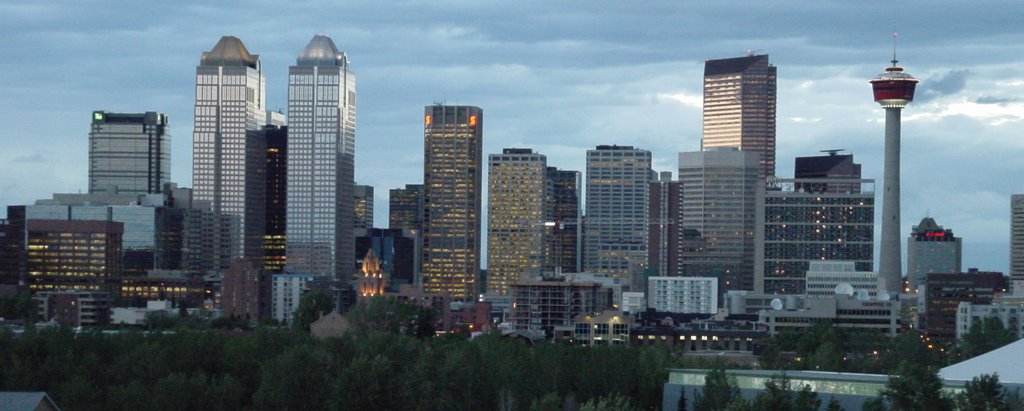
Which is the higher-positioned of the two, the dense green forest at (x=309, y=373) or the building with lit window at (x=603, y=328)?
the dense green forest at (x=309, y=373)

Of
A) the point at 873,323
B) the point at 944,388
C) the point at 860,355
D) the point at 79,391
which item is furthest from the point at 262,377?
the point at 873,323

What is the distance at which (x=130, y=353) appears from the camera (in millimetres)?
101938

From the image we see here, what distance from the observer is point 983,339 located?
490 feet

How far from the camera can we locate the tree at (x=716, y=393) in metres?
82.9

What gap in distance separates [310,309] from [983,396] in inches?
4502

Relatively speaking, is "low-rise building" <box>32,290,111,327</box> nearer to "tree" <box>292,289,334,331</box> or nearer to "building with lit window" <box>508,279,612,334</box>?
"tree" <box>292,289,334,331</box>

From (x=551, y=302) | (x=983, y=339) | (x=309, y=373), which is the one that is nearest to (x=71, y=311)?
(x=551, y=302)

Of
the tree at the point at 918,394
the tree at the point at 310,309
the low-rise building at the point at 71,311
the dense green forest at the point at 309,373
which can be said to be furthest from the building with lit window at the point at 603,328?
the tree at the point at 918,394

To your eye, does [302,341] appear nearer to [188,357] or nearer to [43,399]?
[188,357]

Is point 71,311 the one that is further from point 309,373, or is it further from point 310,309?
point 309,373

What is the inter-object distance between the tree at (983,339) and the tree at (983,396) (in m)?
64.4

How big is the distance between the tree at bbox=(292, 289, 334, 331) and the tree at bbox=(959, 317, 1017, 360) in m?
56.0

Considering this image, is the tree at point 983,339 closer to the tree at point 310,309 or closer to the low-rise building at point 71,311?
the tree at point 310,309

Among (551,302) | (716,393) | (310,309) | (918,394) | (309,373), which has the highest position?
(918,394)
